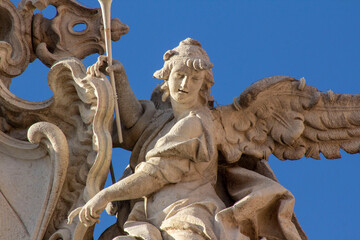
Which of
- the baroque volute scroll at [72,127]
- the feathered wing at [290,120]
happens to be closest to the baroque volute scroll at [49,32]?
the baroque volute scroll at [72,127]

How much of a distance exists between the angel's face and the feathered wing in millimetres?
305

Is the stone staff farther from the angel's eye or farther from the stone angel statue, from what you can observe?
the angel's eye

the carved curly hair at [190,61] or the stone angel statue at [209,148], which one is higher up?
the carved curly hair at [190,61]

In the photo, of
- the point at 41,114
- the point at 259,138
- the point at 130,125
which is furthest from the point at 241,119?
the point at 41,114

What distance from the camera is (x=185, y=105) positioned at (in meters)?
9.06

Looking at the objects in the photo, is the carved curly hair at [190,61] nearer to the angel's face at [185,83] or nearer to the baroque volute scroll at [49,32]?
the angel's face at [185,83]

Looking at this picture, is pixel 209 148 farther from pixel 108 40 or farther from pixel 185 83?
pixel 108 40

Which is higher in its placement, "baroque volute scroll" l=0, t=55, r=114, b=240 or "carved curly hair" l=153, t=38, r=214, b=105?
"carved curly hair" l=153, t=38, r=214, b=105

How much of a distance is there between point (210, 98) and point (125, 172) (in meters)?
0.89

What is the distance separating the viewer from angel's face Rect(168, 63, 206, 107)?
8938 mm

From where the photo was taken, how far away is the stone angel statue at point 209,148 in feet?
28.4

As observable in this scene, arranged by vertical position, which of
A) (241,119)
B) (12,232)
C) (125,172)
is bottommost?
(12,232)

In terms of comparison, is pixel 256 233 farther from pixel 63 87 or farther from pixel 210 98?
pixel 63 87

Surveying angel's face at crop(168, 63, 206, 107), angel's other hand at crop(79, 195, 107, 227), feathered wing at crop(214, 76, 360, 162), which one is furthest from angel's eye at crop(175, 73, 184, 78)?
angel's other hand at crop(79, 195, 107, 227)
